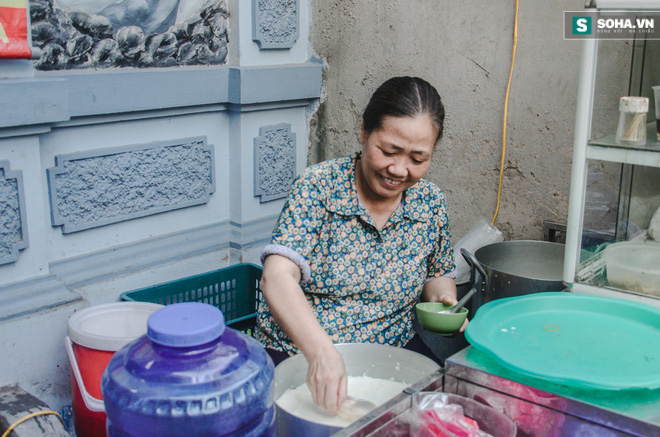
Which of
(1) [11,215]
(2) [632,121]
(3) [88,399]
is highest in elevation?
(2) [632,121]

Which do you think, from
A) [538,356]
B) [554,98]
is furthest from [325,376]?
[554,98]

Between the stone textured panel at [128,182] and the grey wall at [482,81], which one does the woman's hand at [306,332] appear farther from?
the grey wall at [482,81]

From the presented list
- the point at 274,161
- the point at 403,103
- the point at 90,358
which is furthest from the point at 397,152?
the point at 274,161

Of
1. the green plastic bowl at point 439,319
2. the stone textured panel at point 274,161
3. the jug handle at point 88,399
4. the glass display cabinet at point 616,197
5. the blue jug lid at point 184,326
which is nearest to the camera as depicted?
the blue jug lid at point 184,326

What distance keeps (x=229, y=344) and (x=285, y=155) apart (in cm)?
241

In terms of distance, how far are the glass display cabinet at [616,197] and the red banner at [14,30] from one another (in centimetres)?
188

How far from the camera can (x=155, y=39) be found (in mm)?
2926

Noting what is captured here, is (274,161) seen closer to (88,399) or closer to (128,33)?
(128,33)

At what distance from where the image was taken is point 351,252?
2.11 m

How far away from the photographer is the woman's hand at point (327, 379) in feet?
4.70

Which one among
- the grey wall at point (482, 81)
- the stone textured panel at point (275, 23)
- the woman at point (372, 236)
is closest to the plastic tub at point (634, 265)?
the woman at point (372, 236)

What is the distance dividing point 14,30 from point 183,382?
1752 mm

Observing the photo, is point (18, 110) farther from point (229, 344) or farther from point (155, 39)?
point (229, 344)

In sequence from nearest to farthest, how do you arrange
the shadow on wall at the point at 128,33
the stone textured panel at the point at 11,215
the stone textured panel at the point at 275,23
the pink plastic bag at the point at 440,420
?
the pink plastic bag at the point at 440,420
the stone textured panel at the point at 11,215
the shadow on wall at the point at 128,33
the stone textured panel at the point at 275,23
